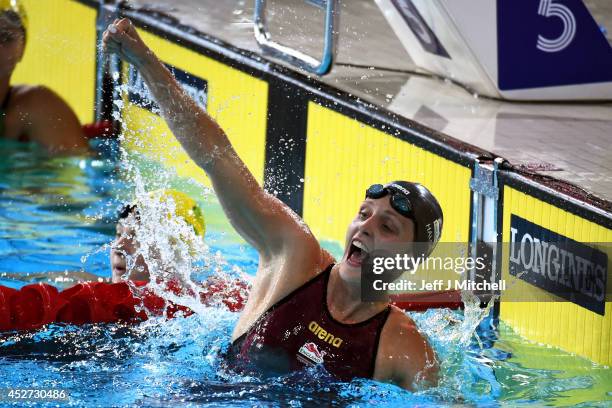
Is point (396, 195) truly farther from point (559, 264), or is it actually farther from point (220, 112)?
point (220, 112)

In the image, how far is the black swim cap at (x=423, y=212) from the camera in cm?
352

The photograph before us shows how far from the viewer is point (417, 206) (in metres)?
3.52

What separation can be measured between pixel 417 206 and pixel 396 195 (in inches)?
2.8

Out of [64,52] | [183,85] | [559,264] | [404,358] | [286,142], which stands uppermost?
[64,52]

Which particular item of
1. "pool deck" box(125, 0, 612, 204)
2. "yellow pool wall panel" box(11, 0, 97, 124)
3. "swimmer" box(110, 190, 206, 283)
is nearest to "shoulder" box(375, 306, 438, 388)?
"pool deck" box(125, 0, 612, 204)

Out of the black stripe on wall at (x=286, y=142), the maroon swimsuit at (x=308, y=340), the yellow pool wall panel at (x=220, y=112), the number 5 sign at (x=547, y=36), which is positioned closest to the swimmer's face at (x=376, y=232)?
the maroon swimsuit at (x=308, y=340)

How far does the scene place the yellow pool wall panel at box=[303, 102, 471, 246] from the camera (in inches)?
198

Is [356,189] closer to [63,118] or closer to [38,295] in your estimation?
[63,118]

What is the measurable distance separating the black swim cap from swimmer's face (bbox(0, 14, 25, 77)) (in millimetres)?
3049

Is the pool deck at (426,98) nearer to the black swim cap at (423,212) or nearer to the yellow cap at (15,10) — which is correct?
the yellow cap at (15,10)

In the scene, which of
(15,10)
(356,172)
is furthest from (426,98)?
(15,10)

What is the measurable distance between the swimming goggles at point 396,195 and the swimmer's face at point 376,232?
14 millimetres

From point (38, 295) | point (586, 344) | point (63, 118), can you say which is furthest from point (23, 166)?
point (586, 344)

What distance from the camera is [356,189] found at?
5719 mm
